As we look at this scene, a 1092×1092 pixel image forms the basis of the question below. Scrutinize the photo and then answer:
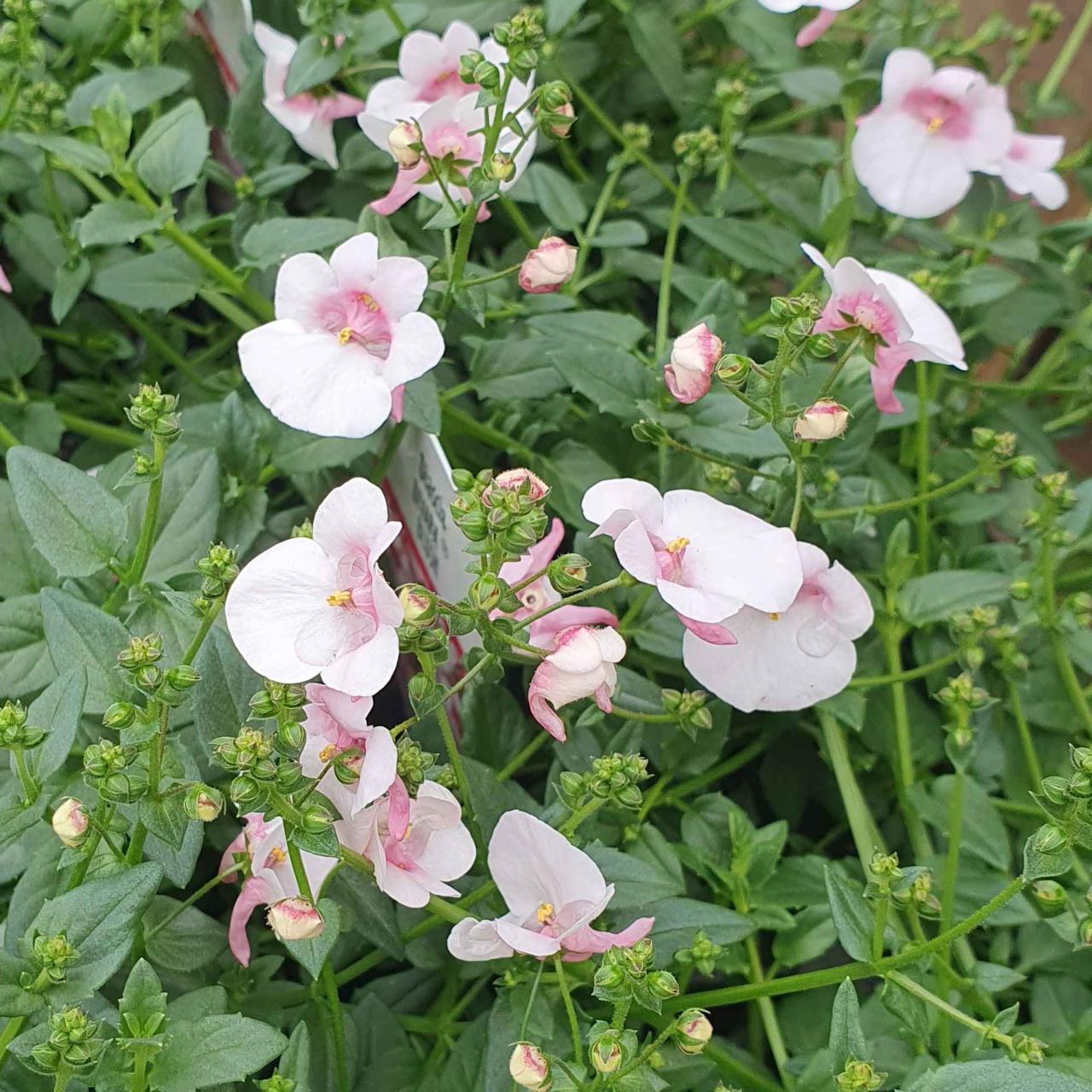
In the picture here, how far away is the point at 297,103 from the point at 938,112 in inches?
18.6

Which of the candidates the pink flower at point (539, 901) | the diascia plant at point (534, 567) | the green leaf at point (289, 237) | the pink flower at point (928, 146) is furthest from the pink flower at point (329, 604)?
the pink flower at point (928, 146)

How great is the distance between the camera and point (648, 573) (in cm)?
51

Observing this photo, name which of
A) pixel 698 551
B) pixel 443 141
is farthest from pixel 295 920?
pixel 443 141

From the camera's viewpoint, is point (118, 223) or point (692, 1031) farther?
point (118, 223)

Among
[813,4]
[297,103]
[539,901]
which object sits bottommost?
[539,901]

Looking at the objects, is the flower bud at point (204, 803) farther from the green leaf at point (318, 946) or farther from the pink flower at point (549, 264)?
the pink flower at point (549, 264)

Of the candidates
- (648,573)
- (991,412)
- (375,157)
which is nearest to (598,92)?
(375,157)

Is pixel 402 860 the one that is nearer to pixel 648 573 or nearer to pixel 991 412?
pixel 648 573

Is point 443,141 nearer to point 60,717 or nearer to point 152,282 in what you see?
point 152,282

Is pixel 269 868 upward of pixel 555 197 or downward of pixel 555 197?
downward

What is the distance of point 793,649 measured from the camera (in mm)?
646

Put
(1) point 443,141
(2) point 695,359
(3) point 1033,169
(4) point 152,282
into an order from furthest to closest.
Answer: (3) point 1033,169
(4) point 152,282
(1) point 443,141
(2) point 695,359

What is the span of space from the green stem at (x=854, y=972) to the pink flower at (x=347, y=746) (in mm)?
206

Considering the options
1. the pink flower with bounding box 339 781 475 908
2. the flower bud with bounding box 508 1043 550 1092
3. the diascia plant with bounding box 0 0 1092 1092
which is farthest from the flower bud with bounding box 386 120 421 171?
the flower bud with bounding box 508 1043 550 1092
